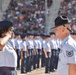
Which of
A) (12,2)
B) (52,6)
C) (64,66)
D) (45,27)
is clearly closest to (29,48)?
(64,66)

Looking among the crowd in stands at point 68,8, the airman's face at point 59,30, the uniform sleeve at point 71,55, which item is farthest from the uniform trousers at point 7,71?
the crowd in stands at point 68,8

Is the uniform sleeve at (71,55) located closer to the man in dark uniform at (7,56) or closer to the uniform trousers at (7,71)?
the man in dark uniform at (7,56)

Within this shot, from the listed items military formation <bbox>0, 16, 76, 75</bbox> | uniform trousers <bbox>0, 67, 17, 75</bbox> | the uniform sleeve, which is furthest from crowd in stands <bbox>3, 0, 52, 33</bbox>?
the uniform sleeve

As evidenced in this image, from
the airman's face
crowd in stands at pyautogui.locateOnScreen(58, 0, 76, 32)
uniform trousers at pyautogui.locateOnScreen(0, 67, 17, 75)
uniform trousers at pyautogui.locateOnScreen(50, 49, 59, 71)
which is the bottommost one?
uniform trousers at pyautogui.locateOnScreen(50, 49, 59, 71)

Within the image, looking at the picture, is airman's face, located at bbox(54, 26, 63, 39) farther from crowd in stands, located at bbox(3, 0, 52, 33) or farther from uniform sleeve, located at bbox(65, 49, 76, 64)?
crowd in stands, located at bbox(3, 0, 52, 33)

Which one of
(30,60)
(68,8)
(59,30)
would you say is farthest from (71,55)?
(68,8)

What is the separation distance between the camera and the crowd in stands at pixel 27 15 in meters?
22.6

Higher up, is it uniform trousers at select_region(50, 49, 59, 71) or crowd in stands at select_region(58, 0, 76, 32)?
crowd in stands at select_region(58, 0, 76, 32)

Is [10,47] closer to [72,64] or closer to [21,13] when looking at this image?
[72,64]

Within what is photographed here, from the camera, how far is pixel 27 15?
23906mm

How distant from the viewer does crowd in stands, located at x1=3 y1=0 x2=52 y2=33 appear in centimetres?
2258

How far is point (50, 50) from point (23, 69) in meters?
1.19

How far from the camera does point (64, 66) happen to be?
3637 mm

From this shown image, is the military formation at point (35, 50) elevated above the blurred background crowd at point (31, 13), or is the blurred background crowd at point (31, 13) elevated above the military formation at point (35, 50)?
the blurred background crowd at point (31, 13)
